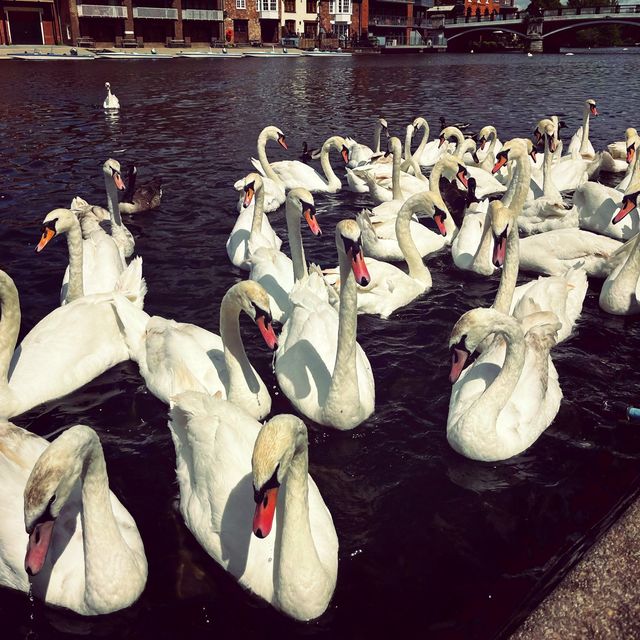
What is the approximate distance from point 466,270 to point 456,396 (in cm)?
411

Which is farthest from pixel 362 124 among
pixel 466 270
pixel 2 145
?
pixel 466 270

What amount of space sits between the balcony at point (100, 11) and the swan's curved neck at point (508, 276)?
241 ft

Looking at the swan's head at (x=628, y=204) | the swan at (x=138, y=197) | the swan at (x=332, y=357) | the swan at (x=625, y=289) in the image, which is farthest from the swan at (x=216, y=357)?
the swan at (x=138, y=197)

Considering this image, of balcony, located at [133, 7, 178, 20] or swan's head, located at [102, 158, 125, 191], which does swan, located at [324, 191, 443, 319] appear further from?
balcony, located at [133, 7, 178, 20]

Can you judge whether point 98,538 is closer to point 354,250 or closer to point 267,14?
point 354,250

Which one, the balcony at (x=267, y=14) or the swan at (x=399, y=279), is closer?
the swan at (x=399, y=279)

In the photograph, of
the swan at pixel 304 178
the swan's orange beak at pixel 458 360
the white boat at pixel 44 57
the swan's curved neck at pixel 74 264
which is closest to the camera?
the swan's orange beak at pixel 458 360

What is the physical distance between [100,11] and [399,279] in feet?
239

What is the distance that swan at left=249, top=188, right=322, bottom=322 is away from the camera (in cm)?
784

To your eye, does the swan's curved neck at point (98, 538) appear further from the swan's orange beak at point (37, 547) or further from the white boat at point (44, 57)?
the white boat at point (44, 57)

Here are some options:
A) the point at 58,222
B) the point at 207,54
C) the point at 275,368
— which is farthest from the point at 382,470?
the point at 207,54

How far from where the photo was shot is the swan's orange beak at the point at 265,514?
3.70 m

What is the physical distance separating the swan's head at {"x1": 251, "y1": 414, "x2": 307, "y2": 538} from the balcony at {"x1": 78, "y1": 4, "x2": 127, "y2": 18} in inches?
3009

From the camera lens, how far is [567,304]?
25.6 feet
